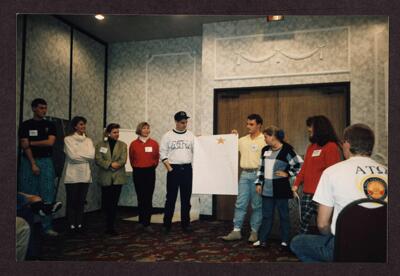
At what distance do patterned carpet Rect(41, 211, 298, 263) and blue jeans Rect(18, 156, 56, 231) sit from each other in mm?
452

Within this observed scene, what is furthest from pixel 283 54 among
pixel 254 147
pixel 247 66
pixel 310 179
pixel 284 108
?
pixel 310 179

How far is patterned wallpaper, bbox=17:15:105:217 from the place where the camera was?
3.86m

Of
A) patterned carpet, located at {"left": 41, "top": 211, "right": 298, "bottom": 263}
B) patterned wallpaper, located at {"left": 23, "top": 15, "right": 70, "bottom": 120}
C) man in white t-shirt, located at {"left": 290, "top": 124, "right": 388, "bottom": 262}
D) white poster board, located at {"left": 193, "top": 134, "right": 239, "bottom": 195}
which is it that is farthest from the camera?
patterned wallpaper, located at {"left": 23, "top": 15, "right": 70, "bottom": 120}

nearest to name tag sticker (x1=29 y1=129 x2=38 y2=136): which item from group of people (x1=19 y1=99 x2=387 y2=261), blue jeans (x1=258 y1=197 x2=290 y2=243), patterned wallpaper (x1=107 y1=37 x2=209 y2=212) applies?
group of people (x1=19 y1=99 x2=387 y2=261)

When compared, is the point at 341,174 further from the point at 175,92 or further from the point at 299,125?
the point at 175,92

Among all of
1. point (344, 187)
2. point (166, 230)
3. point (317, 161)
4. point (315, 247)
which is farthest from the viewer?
point (166, 230)

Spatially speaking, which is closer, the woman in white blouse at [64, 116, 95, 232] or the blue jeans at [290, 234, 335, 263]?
the blue jeans at [290, 234, 335, 263]

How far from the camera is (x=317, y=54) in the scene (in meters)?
4.09

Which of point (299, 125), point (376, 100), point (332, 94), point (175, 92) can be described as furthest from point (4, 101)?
point (376, 100)

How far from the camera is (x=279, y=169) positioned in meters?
2.94

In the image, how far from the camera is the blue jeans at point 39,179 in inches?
126

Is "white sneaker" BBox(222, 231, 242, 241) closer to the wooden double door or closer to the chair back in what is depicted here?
the wooden double door

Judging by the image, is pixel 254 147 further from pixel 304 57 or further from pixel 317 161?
pixel 304 57

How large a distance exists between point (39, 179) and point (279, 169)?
2.35 m
